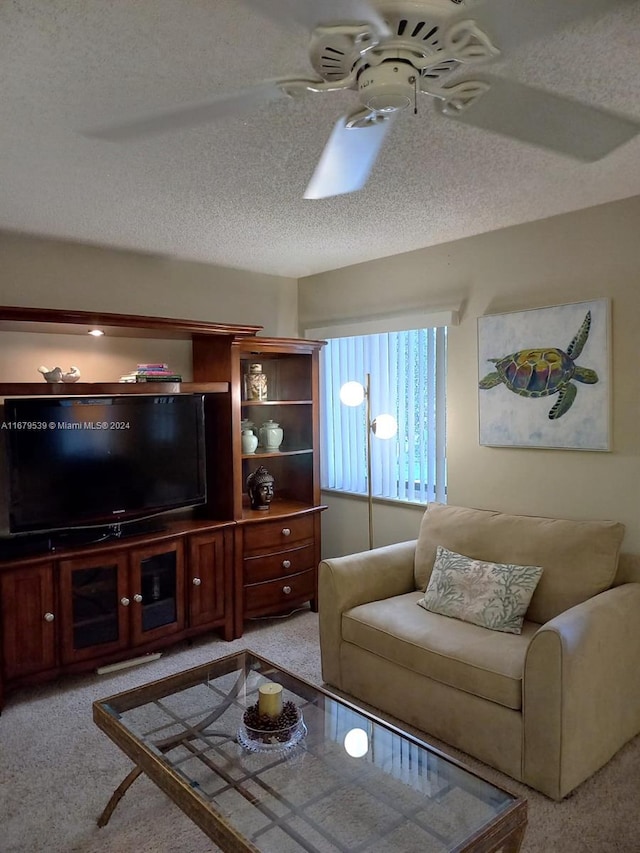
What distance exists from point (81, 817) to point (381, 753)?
1.11 m

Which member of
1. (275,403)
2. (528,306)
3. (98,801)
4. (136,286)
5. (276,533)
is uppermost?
(136,286)

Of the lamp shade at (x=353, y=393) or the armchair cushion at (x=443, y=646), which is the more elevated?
the lamp shade at (x=353, y=393)

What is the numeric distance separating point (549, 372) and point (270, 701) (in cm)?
212

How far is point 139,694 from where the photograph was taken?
7.33 feet

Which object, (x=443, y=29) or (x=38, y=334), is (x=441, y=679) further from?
(x=38, y=334)

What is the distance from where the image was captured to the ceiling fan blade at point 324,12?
1232 millimetres

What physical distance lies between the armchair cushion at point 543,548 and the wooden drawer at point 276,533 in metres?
0.98

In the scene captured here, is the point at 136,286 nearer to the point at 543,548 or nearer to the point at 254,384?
the point at 254,384

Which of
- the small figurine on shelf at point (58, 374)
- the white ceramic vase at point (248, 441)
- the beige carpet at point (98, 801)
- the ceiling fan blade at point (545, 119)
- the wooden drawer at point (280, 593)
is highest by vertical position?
the ceiling fan blade at point (545, 119)

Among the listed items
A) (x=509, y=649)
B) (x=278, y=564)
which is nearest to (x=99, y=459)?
(x=278, y=564)

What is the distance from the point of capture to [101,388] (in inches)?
124

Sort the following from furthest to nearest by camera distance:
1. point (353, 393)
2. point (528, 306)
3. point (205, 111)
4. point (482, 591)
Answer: point (353, 393) < point (528, 306) < point (482, 591) < point (205, 111)

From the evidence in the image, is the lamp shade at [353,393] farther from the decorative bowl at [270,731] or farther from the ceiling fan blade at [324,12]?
the ceiling fan blade at [324,12]

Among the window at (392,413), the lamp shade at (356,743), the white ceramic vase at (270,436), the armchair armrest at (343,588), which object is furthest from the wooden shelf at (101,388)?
the lamp shade at (356,743)
